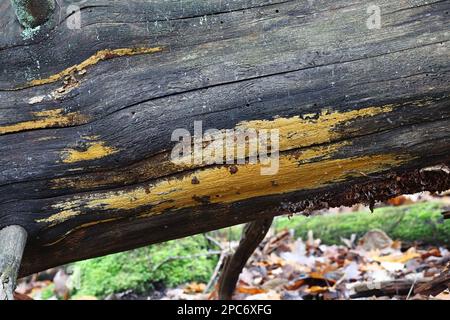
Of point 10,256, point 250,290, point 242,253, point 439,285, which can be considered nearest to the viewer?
point 10,256

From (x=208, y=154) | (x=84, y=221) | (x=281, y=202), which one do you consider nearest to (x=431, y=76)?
(x=281, y=202)

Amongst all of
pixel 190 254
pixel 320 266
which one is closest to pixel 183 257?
pixel 190 254

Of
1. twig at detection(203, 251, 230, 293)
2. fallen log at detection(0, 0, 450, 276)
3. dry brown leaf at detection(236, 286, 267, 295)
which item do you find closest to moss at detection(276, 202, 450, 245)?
twig at detection(203, 251, 230, 293)

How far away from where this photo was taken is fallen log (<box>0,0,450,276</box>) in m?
2.18

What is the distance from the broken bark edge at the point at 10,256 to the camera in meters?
1.94

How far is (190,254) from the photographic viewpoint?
5.16 metres

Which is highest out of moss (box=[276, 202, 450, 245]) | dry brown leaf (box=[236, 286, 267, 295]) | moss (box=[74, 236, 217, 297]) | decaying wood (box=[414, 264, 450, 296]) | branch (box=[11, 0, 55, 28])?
branch (box=[11, 0, 55, 28])

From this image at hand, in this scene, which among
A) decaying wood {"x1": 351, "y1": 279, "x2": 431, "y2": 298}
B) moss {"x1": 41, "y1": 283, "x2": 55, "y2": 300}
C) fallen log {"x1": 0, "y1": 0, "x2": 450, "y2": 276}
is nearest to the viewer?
fallen log {"x1": 0, "y1": 0, "x2": 450, "y2": 276}

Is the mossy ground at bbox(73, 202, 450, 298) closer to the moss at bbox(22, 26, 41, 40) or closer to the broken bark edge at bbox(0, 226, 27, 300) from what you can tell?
the broken bark edge at bbox(0, 226, 27, 300)

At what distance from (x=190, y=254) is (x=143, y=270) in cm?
50

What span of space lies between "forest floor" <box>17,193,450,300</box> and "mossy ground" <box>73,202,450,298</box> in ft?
0.03

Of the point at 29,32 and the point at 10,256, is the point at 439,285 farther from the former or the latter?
the point at 29,32

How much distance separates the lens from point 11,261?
204 centimetres

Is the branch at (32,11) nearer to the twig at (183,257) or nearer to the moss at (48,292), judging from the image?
the twig at (183,257)
